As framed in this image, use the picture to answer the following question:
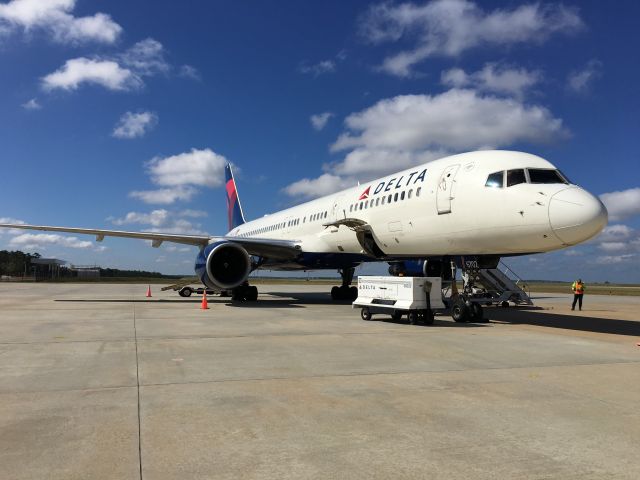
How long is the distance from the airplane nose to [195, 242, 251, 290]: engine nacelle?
10720mm

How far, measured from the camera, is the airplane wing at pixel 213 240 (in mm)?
18750

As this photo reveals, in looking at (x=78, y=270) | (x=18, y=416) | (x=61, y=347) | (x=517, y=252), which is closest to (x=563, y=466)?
→ (x=18, y=416)

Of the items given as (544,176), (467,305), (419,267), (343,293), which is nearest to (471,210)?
(544,176)

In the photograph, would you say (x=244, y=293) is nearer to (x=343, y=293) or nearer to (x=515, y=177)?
(x=343, y=293)

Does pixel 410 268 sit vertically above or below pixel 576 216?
below

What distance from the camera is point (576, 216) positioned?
9570mm

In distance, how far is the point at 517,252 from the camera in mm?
11227

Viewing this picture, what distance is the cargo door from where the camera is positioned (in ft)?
39.7

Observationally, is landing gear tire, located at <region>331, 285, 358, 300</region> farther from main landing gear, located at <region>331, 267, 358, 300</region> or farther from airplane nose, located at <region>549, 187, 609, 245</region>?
airplane nose, located at <region>549, 187, 609, 245</region>

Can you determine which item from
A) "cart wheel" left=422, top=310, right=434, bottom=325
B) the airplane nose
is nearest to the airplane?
the airplane nose

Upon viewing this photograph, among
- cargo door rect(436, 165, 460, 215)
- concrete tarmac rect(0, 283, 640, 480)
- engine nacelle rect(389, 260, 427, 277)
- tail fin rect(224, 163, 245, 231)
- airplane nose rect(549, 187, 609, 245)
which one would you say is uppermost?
tail fin rect(224, 163, 245, 231)

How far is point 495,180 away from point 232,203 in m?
26.9

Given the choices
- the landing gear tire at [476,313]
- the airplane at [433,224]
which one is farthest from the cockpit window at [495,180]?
the landing gear tire at [476,313]

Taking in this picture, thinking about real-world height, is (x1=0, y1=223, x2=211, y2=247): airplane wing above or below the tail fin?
below
